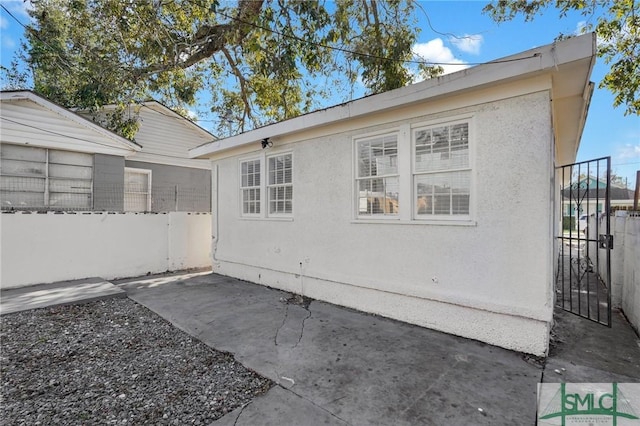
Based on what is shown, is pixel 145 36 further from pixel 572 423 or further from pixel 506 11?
pixel 572 423

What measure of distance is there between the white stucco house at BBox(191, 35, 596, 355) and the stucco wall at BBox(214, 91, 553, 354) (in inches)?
0.6

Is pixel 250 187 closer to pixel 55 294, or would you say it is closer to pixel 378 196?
pixel 378 196

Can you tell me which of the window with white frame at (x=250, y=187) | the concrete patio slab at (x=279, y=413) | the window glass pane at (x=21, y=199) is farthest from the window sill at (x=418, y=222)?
the window glass pane at (x=21, y=199)

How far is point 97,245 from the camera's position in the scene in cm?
782

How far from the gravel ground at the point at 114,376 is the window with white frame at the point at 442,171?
3.20 m

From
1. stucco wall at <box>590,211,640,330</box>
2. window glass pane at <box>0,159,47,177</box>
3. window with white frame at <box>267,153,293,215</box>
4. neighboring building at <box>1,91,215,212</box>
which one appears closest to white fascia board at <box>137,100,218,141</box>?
neighboring building at <box>1,91,215,212</box>

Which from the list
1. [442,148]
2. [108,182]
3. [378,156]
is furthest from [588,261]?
[108,182]

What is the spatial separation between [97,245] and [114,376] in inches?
229

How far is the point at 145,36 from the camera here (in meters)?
8.01

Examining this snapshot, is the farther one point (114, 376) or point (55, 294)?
point (55, 294)

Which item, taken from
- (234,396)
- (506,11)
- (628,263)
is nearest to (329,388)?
(234,396)

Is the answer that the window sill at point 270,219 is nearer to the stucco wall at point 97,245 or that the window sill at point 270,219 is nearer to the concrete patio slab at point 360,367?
the concrete patio slab at point 360,367

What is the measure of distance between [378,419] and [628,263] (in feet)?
17.0

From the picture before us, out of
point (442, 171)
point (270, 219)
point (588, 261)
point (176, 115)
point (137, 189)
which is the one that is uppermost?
point (176, 115)
